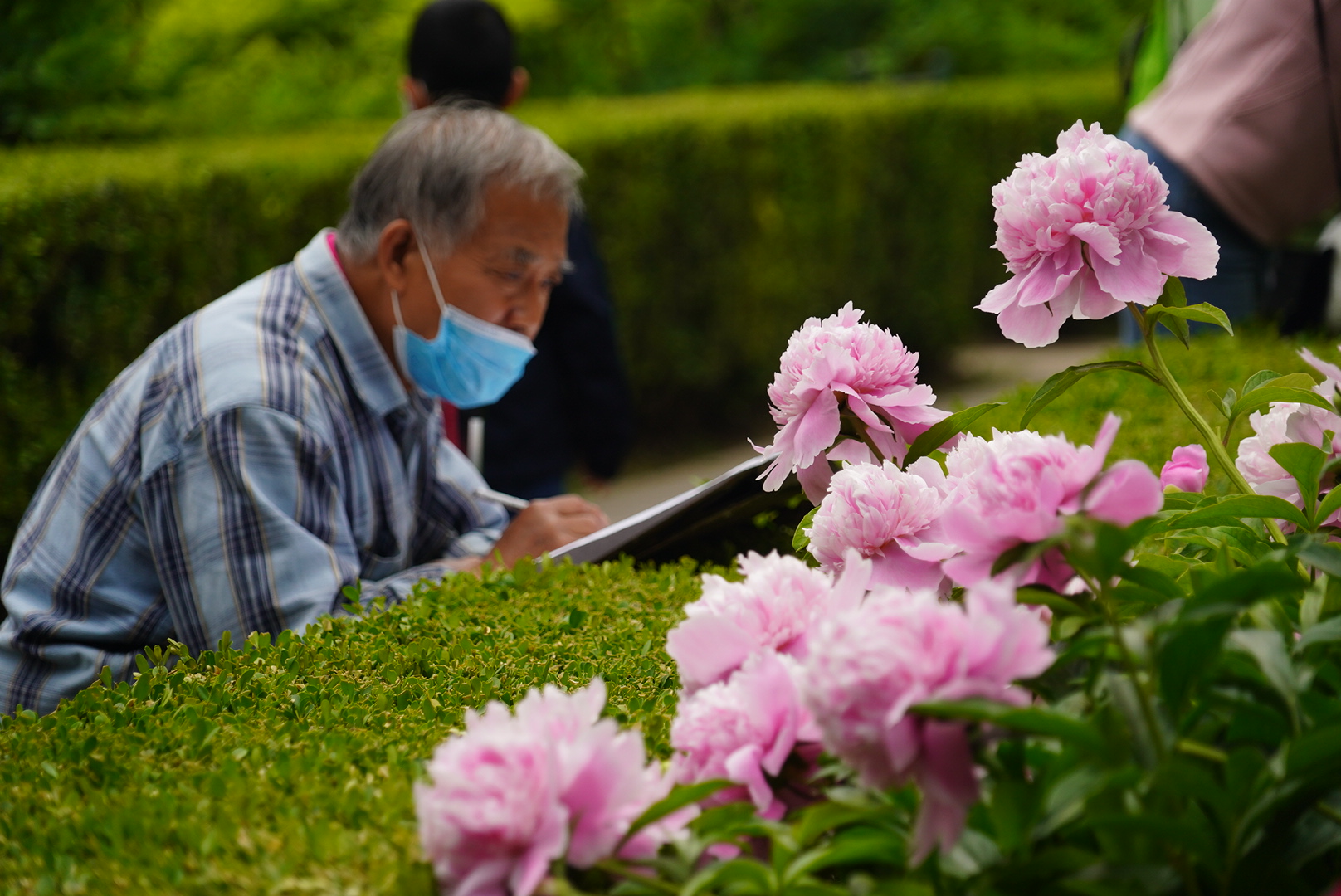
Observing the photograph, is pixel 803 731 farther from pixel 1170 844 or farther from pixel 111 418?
pixel 111 418

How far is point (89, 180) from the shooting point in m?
4.47

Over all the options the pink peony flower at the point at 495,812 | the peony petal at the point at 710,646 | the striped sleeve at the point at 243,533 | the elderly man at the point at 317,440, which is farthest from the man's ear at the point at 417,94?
the pink peony flower at the point at 495,812

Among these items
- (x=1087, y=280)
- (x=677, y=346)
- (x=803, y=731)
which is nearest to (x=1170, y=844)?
(x=803, y=731)

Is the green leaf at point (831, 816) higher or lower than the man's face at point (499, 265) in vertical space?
higher

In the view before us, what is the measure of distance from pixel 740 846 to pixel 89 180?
4240 mm

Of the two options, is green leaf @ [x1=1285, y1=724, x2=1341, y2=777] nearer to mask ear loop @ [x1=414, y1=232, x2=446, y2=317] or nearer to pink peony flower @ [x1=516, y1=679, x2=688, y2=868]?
pink peony flower @ [x1=516, y1=679, x2=688, y2=868]

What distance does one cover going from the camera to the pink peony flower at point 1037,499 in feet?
2.88

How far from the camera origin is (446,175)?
9.29 ft

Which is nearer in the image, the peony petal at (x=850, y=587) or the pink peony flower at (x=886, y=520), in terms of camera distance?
the peony petal at (x=850, y=587)

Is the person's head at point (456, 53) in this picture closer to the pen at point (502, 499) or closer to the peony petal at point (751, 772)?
the pen at point (502, 499)

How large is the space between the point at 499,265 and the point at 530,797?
2173mm

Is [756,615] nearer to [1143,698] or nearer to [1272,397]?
[1143,698]

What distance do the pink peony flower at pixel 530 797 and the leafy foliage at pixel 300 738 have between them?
10 centimetres

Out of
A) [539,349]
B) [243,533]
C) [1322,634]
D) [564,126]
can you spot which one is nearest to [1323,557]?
[1322,634]
